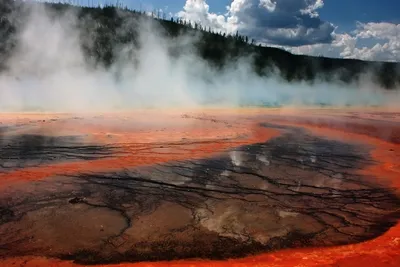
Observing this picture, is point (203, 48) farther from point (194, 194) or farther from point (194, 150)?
point (194, 194)

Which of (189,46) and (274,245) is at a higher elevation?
(189,46)

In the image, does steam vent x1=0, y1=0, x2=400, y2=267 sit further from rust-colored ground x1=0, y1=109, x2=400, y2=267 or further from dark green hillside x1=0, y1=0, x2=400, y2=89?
dark green hillside x1=0, y1=0, x2=400, y2=89

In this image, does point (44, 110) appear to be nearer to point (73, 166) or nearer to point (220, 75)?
point (73, 166)

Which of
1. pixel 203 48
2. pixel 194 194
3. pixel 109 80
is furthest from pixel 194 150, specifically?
pixel 203 48

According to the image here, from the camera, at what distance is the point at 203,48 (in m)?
44.1

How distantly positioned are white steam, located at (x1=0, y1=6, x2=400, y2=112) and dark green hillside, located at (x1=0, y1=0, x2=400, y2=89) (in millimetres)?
1439

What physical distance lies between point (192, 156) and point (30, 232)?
4071 mm

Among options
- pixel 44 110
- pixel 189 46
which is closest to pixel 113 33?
pixel 189 46

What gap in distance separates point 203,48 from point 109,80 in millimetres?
21719

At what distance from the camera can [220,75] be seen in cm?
3453

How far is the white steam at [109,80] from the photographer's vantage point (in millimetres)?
19594

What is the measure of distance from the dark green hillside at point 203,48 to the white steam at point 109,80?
144 centimetres

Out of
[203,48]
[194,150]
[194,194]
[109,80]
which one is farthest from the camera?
[203,48]

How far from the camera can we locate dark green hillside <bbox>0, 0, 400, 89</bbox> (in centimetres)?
3081
